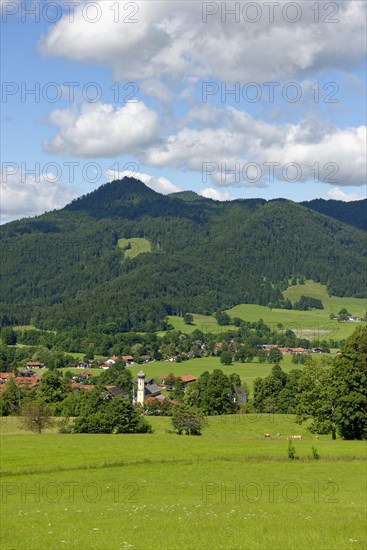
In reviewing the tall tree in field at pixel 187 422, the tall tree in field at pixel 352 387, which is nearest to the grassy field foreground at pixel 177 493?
the tall tree in field at pixel 352 387

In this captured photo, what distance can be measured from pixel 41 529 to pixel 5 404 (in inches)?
3222

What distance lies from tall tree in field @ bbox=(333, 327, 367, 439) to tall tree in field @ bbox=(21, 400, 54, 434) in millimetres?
36695

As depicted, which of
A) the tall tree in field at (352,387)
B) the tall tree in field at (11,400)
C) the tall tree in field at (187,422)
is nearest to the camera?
the tall tree in field at (352,387)

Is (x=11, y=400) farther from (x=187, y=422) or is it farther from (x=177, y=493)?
(x=177, y=493)

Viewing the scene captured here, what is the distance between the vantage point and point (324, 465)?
182 ft

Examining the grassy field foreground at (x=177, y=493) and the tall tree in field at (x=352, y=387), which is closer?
the grassy field foreground at (x=177, y=493)

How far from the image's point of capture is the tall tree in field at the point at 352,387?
74500mm

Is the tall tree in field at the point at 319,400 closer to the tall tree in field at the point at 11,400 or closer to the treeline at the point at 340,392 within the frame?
the treeline at the point at 340,392

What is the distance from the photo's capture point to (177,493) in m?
41.7

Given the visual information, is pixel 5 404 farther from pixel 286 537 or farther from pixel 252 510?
pixel 286 537

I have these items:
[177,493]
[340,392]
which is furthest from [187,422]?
[177,493]

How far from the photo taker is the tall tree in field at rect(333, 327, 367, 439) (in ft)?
244

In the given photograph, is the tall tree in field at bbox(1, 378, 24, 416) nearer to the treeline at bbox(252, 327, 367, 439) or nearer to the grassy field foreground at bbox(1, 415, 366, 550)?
the grassy field foreground at bbox(1, 415, 366, 550)

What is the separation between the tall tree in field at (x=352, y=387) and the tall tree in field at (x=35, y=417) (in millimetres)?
36695
